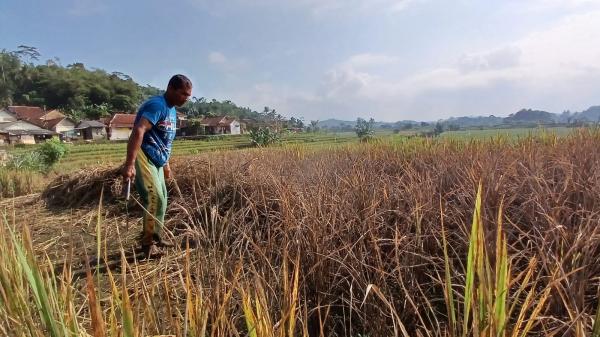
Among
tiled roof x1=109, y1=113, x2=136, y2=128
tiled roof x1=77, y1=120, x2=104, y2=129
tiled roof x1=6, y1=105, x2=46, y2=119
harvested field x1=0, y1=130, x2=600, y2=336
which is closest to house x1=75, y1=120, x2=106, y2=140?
tiled roof x1=77, y1=120, x2=104, y2=129

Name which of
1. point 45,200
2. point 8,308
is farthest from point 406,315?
point 45,200

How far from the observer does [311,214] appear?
1767 millimetres

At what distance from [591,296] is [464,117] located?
4768 inches

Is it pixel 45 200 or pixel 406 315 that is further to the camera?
pixel 45 200

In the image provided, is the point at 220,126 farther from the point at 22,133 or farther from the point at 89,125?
the point at 22,133

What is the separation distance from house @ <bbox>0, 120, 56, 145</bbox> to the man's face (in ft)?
172

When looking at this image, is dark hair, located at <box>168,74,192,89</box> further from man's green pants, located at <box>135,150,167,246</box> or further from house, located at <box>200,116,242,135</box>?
house, located at <box>200,116,242,135</box>

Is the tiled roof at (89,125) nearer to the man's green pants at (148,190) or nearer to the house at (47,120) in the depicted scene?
the house at (47,120)

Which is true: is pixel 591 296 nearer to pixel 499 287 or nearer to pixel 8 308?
pixel 499 287

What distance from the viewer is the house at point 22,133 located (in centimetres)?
4298

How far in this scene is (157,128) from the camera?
2938 millimetres

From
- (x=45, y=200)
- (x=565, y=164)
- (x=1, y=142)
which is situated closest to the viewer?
(x=565, y=164)

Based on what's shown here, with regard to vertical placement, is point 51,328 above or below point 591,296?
above

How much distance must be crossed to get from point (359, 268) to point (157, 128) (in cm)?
228
